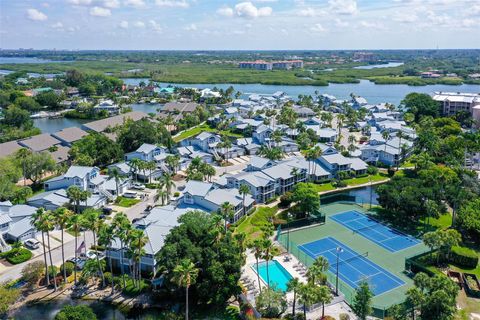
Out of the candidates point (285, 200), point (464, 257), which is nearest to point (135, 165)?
point (285, 200)

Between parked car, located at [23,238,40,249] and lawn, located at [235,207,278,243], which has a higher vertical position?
lawn, located at [235,207,278,243]

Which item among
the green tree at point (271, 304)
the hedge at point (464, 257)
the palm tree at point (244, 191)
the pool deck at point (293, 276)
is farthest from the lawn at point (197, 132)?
the green tree at point (271, 304)

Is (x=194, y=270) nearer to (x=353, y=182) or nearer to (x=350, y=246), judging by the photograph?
(x=350, y=246)

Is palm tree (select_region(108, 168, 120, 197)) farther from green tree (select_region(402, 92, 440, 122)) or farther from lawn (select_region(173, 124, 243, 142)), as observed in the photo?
green tree (select_region(402, 92, 440, 122))

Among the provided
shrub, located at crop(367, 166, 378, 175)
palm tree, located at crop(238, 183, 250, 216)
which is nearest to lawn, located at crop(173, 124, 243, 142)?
shrub, located at crop(367, 166, 378, 175)

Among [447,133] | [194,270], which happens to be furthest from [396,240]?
Result: [447,133]

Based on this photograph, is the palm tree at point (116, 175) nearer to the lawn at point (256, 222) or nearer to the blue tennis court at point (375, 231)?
the lawn at point (256, 222)

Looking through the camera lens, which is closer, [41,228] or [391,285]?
[41,228]
